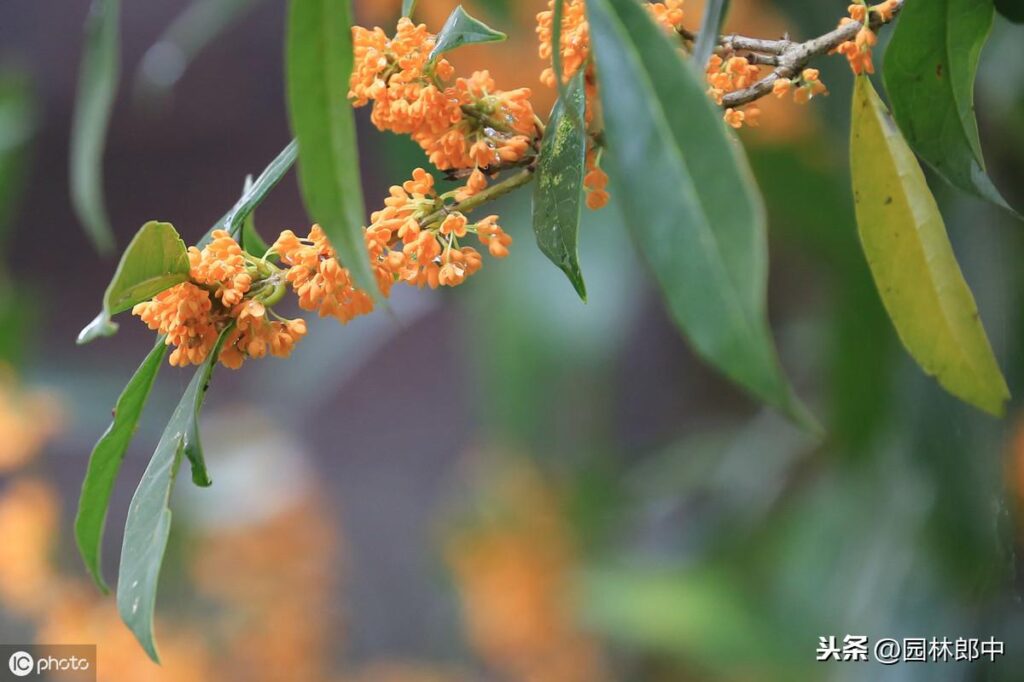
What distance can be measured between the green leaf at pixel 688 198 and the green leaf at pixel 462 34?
0.26ft

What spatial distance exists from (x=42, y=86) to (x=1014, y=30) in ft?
5.57

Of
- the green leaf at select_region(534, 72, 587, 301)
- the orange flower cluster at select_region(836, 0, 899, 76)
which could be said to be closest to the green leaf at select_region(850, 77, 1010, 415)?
the orange flower cluster at select_region(836, 0, 899, 76)

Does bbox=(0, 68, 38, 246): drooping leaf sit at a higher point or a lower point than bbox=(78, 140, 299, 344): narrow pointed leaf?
lower

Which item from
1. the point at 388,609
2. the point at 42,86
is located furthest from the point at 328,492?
the point at 42,86

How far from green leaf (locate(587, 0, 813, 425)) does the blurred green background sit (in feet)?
1.59

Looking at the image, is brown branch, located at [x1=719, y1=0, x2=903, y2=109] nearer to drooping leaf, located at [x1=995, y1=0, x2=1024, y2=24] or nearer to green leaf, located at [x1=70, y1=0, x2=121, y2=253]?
drooping leaf, located at [x1=995, y1=0, x2=1024, y2=24]

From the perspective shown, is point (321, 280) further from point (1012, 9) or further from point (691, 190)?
point (1012, 9)

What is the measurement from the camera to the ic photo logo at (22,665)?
3.49 feet

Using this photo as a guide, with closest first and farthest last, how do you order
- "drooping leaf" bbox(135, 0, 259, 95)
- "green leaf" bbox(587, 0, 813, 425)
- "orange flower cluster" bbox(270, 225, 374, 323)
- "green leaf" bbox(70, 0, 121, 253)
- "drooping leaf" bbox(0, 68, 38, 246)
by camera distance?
"green leaf" bbox(587, 0, 813, 425) → "orange flower cluster" bbox(270, 225, 374, 323) → "green leaf" bbox(70, 0, 121, 253) → "drooping leaf" bbox(135, 0, 259, 95) → "drooping leaf" bbox(0, 68, 38, 246)

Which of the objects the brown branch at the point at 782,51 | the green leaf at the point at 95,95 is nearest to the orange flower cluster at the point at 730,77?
the brown branch at the point at 782,51

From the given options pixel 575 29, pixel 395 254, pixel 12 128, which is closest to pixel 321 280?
pixel 395 254

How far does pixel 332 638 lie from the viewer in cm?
147

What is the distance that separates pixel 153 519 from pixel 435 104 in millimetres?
190

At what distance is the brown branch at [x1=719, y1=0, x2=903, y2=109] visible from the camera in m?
0.40
